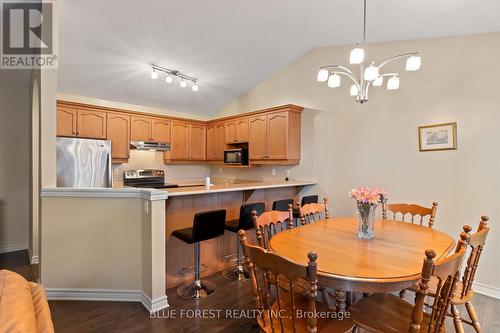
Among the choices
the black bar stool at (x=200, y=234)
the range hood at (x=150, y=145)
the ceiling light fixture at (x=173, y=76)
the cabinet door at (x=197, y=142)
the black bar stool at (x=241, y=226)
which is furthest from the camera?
the cabinet door at (x=197, y=142)

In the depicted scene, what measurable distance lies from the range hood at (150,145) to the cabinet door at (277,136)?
2051mm

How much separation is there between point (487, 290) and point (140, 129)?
5.39 m

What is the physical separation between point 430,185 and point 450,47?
1.60 m

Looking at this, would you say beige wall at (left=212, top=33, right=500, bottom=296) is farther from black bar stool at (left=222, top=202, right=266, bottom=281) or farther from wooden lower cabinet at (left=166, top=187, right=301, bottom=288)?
black bar stool at (left=222, top=202, right=266, bottom=281)

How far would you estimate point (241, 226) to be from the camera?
3047 millimetres

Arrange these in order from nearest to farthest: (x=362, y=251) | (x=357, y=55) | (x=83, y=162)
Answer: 1. (x=362, y=251)
2. (x=357, y=55)
3. (x=83, y=162)

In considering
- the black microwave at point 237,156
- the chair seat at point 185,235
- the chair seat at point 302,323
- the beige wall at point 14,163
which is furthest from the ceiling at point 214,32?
the chair seat at point 302,323

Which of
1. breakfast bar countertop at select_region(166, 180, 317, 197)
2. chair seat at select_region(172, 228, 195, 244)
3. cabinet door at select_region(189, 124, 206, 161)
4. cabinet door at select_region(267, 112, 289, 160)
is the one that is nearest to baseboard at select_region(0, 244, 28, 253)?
breakfast bar countertop at select_region(166, 180, 317, 197)

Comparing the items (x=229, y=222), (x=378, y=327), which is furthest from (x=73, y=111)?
(x=378, y=327)

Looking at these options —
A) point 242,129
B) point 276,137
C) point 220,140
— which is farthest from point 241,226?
point 220,140

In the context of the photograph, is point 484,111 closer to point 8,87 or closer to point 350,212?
point 350,212

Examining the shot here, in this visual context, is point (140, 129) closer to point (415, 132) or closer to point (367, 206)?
point (367, 206)

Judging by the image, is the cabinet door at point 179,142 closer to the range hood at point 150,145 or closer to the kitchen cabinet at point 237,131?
the range hood at point 150,145

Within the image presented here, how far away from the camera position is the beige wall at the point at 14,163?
403 centimetres
